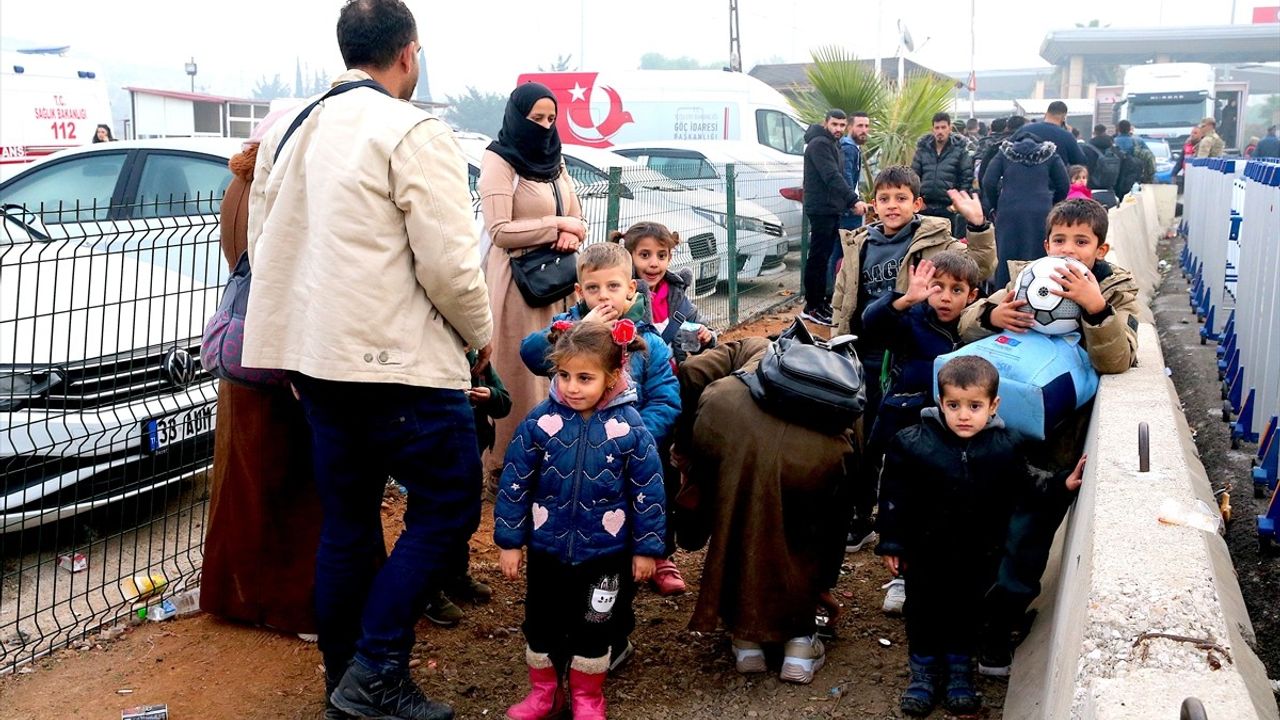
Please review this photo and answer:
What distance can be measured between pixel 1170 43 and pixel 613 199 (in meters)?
69.2

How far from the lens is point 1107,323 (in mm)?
4102

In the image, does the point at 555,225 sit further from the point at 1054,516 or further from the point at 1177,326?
the point at 1177,326

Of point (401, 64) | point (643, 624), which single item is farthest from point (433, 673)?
point (401, 64)

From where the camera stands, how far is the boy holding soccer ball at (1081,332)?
12.6 feet

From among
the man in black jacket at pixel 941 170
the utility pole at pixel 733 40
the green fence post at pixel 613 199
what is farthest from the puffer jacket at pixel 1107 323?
the utility pole at pixel 733 40

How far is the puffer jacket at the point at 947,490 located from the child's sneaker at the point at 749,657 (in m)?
0.60

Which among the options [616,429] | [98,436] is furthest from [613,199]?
[616,429]

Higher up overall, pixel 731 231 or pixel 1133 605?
pixel 731 231

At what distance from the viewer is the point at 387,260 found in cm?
320

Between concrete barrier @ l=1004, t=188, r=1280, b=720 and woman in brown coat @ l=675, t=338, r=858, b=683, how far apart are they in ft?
2.34

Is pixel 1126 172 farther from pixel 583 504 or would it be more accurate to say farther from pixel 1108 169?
pixel 583 504

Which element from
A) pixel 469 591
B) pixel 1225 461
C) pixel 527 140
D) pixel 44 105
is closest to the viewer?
pixel 469 591

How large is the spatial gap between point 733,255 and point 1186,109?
86.9ft

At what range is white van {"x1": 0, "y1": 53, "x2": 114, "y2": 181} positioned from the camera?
54.4ft
